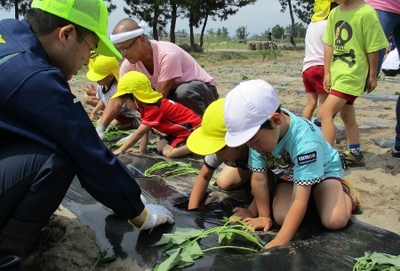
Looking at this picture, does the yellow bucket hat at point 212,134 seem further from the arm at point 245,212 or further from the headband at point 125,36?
the headband at point 125,36

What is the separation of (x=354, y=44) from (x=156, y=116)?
5.67ft

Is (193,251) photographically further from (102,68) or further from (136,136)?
(102,68)

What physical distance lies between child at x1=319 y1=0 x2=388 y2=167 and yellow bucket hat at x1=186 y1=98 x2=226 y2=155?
1288 mm

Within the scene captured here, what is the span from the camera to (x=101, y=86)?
5.15 metres

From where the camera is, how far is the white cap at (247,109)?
6.58 ft

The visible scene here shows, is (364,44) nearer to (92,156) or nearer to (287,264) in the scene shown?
(287,264)

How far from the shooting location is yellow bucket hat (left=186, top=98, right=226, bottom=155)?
229 centimetres

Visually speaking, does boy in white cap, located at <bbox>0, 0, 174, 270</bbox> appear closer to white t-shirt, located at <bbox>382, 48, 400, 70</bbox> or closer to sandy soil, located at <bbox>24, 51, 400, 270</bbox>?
sandy soil, located at <bbox>24, 51, 400, 270</bbox>

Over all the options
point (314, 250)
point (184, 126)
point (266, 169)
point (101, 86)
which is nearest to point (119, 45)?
point (184, 126)

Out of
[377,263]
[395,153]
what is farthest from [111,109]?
[377,263]

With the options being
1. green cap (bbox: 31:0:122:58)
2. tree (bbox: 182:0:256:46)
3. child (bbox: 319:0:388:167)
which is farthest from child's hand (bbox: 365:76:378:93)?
tree (bbox: 182:0:256:46)

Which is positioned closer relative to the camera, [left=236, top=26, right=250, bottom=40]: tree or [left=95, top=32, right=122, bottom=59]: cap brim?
[left=95, top=32, right=122, bottom=59]: cap brim

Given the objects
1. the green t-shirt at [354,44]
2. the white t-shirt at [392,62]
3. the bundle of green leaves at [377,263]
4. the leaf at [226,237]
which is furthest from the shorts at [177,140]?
the white t-shirt at [392,62]

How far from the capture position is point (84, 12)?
1809mm
